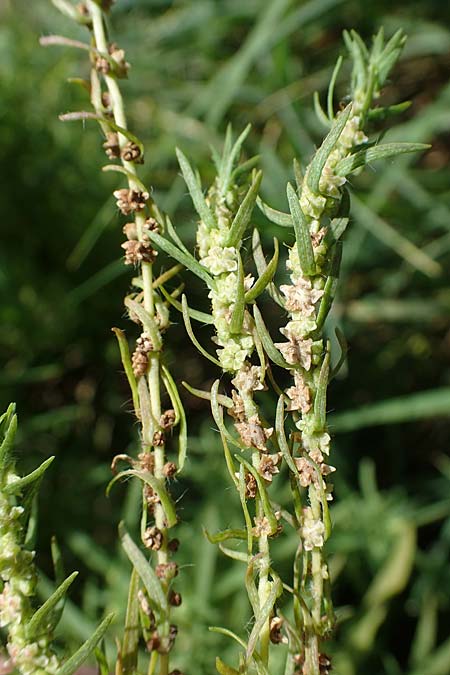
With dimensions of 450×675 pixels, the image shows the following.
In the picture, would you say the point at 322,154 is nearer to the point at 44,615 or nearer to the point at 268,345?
the point at 268,345

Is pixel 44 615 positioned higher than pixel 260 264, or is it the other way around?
pixel 260 264

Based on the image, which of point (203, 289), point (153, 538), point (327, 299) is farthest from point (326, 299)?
point (203, 289)

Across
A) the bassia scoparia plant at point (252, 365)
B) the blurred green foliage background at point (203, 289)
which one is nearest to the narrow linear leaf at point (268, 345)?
the bassia scoparia plant at point (252, 365)

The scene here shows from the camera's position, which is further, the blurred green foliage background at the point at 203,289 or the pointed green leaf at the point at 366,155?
the blurred green foliage background at the point at 203,289

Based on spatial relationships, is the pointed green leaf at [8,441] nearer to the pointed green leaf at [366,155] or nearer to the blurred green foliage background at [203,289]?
the pointed green leaf at [366,155]

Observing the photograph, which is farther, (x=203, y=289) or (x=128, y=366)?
(x=203, y=289)

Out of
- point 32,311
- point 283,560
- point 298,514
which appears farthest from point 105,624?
point 32,311
